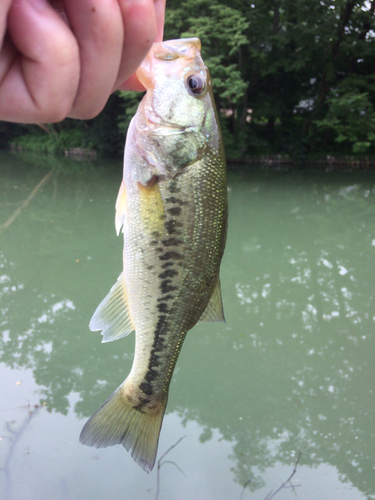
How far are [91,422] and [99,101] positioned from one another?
1142 millimetres

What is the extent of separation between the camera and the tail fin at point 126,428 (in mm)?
1413

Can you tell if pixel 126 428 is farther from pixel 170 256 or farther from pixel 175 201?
pixel 175 201

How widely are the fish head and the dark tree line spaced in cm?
1454

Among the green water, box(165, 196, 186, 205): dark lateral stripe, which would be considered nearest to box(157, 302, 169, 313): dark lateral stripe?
box(165, 196, 186, 205): dark lateral stripe

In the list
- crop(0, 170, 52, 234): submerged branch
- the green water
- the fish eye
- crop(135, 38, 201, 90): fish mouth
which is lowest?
crop(0, 170, 52, 234): submerged branch

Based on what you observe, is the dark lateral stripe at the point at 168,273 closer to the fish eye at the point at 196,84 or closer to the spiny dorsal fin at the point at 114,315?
the spiny dorsal fin at the point at 114,315

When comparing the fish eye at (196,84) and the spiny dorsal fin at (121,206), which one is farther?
the spiny dorsal fin at (121,206)

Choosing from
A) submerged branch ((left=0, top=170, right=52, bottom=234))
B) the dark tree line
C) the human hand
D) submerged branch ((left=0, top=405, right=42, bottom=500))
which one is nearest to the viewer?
the human hand

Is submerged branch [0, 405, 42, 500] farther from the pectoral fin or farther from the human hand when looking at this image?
the human hand

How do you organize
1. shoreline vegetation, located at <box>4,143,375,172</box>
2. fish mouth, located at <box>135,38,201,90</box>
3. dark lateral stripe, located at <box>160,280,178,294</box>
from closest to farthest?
1. fish mouth, located at <box>135,38,201,90</box>
2. dark lateral stripe, located at <box>160,280,178,294</box>
3. shoreline vegetation, located at <box>4,143,375,172</box>

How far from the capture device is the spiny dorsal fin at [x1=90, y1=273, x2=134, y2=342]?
1.50m

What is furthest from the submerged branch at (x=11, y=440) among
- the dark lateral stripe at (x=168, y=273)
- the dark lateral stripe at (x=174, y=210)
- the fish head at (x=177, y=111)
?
the fish head at (x=177, y=111)

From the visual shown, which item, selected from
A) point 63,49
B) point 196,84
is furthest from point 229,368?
point 63,49

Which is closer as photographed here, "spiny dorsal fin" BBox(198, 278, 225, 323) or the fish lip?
the fish lip
